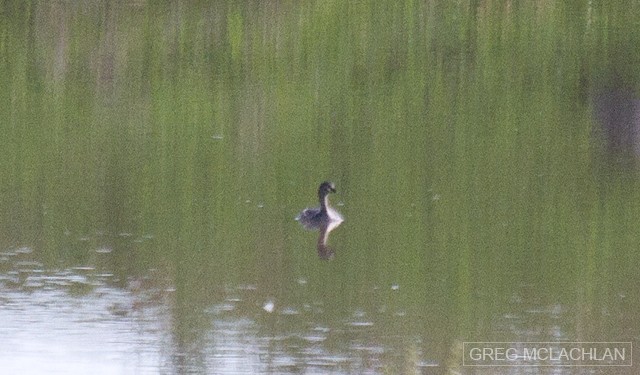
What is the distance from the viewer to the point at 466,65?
21.2 metres

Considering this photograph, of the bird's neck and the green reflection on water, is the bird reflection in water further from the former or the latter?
the green reflection on water

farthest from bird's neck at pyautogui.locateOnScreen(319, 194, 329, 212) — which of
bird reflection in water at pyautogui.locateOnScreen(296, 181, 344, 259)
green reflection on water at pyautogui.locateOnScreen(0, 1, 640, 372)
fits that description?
green reflection on water at pyautogui.locateOnScreen(0, 1, 640, 372)

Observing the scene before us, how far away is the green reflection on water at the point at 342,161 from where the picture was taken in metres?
10.3

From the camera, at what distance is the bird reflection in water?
39.1 feet

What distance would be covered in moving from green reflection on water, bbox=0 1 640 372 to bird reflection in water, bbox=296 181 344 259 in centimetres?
10

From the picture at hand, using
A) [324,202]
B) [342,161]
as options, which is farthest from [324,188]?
[342,161]

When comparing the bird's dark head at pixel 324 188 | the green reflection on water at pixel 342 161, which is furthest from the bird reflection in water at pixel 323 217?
the green reflection on water at pixel 342 161

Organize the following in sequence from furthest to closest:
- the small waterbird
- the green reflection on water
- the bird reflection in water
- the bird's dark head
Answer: the bird's dark head < the small waterbird < the bird reflection in water < the green reflection on water

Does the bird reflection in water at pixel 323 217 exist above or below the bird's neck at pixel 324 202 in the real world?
below

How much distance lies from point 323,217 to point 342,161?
291cm

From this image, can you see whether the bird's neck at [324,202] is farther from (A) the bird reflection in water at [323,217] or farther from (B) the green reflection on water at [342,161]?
(B) the green reflection on water at [342,161]

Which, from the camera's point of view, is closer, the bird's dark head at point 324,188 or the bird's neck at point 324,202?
the bird's neck at point 324,202

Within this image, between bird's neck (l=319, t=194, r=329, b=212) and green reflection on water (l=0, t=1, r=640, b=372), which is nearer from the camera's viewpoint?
green reflection on water (l=0, t=1, r=640, b=372)

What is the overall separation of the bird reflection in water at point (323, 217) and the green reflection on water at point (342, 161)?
10 centimetres
